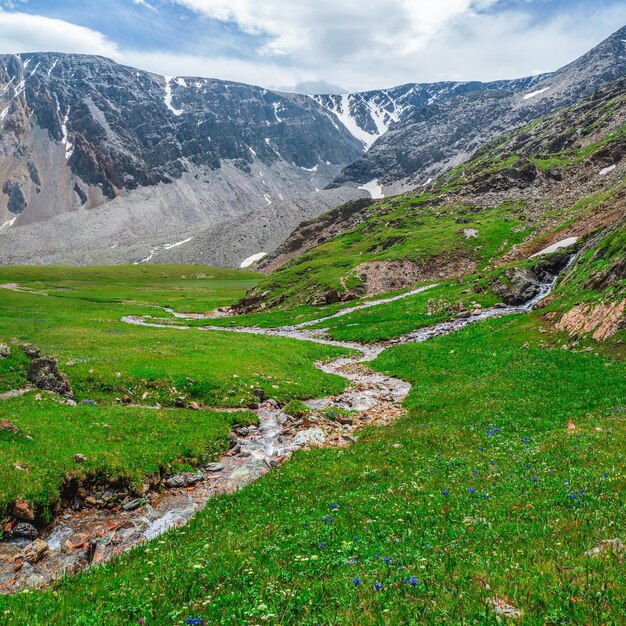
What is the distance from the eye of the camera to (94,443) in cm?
1806

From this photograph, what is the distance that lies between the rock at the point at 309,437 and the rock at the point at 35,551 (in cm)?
1147

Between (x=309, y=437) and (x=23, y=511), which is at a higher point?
(x=23, y=511)

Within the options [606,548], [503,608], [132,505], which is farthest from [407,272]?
[503,608]

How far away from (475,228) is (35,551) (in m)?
113

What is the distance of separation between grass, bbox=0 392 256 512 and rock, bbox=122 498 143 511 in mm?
966

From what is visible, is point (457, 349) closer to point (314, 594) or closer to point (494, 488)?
point (494, 488)

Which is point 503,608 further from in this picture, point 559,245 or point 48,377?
point 559,245

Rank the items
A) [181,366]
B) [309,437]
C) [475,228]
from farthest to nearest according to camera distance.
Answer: [475,228]
[181,366]
[309,437]

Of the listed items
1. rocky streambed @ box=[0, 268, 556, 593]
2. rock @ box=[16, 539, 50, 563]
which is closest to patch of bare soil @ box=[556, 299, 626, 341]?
rocky streambed @ box=[0, 268, 556, 593]

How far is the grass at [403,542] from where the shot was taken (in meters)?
6.17

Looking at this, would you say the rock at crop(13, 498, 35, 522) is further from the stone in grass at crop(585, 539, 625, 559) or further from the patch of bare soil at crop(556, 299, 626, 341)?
the patch of bare soil at crop(556, 299, 626, 341)

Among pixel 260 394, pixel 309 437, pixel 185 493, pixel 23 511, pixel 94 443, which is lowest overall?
pixel 309 437

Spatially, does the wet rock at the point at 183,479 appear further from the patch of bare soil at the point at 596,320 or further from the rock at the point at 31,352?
the patch of bare soil at the point at 596,320

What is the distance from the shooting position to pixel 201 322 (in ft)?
283
